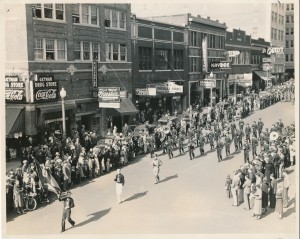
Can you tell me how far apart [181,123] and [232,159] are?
20.3 ft

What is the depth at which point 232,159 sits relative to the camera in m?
21.6

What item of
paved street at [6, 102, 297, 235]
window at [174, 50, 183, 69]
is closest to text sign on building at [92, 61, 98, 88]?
paved street at [6, 102, 297, 235]

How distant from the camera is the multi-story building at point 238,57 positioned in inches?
1831

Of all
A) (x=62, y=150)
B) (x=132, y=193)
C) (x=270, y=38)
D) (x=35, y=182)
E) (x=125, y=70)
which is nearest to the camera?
(x=35, y=182)

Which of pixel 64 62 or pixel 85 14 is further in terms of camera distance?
pixel 85 14

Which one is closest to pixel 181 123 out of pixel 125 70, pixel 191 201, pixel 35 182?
pixel 125 70

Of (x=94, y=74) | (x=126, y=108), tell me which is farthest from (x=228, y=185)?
(x=126, y=108)

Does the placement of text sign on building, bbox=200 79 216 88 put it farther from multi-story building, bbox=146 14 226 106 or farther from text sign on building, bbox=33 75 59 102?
text sign on building, bbox=33 75 59 102

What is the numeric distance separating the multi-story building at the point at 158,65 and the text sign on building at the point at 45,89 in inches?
364

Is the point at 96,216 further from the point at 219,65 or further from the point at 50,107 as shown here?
the point at 219,65

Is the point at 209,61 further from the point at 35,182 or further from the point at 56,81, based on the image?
the point at 35,182

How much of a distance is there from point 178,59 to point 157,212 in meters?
24.8

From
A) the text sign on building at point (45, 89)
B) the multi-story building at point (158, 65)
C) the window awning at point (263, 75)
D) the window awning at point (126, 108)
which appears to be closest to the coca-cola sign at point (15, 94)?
the text sign on building at point (45, 89)

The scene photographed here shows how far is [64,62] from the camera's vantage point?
918 inches
